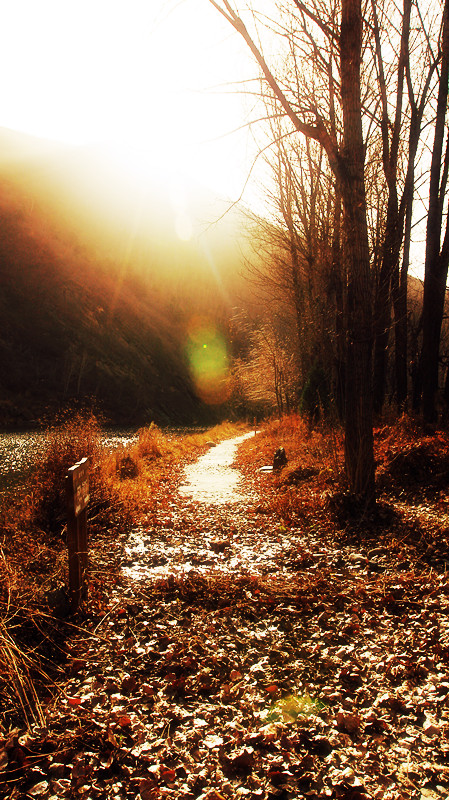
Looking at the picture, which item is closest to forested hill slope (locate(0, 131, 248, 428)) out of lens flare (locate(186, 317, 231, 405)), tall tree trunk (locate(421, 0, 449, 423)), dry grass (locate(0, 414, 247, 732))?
lens flare (locate(186, 317, 231, 405))

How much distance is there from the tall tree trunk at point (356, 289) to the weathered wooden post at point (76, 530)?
13.3 feet

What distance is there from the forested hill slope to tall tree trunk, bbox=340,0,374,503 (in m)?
30.0

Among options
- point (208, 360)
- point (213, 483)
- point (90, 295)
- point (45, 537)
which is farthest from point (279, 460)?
point (208, 360)

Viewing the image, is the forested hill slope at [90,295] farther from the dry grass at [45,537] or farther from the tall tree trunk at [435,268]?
the tall tree trunk at [435,268]

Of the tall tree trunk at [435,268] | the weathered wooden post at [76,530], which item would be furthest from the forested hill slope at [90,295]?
the weathered wooden post at [76,530]

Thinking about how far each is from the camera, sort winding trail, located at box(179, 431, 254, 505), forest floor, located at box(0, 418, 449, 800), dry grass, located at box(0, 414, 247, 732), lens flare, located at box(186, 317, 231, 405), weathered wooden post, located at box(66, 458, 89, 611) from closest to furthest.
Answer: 1. forest floor, located at box(0, 418, 449, 800)
2. dry grass, located at box(0, 414, 247, 732)
3. weathered wooden post, located at box(66, 458, 89, 611)
4. winding trail, located at box(179, 431, 254, 505)
5. lens flare, located at box(186, 317, 231, 405)

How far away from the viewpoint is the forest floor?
2518 mm

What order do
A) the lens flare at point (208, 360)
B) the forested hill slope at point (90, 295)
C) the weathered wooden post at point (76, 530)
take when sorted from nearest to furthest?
the weathered wooden post at point (76, 530), the forested hill slope at point (90, 295), the lens flare at point (208, 360)

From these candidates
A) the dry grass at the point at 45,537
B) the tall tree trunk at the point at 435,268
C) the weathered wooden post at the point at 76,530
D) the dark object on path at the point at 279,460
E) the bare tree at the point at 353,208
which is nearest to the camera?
the dry grass at the point at 45,537

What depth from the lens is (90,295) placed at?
64.3m

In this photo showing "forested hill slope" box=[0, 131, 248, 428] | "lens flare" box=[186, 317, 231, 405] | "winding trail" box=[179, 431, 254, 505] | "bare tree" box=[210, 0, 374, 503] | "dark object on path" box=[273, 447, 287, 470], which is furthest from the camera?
"lens flare" box=[186, 317, 231, 405]

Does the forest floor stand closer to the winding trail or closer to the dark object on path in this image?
the winding trail

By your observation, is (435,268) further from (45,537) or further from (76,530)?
(76,530)

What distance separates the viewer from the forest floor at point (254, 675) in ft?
8.26
